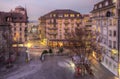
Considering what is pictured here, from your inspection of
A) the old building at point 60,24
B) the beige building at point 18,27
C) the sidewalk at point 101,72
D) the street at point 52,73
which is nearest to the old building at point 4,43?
the street at point 52,73

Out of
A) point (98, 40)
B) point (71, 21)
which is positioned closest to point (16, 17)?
point (71, 21)

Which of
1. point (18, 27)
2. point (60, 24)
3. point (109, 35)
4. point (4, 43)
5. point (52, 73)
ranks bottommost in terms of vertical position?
point (52, 73)

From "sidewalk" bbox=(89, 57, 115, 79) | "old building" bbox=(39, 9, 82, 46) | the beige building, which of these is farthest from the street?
the beige building

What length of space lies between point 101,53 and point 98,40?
5312 millimetres

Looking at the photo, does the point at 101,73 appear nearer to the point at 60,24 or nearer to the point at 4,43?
the point at 4,43

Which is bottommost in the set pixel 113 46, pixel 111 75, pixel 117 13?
pixel 111 75

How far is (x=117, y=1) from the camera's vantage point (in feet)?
159

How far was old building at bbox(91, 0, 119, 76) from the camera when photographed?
50531mm

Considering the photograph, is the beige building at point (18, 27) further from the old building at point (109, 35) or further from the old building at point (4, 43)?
the old building at point (109, 35)

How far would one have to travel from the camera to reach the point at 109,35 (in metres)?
56.6

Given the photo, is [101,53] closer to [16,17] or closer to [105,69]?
[105,69]

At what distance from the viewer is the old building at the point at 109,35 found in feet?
166

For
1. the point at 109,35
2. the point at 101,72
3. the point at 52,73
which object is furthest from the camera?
the point at 109,35

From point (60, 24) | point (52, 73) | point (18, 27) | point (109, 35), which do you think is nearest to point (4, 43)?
point (52, 73)
